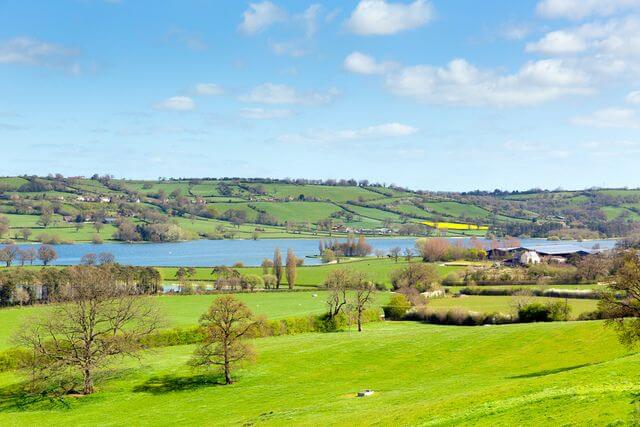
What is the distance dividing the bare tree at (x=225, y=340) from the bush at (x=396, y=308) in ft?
135

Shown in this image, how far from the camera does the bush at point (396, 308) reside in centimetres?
9419

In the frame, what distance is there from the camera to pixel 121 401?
162ft

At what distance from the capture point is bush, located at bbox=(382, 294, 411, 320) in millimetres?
94188

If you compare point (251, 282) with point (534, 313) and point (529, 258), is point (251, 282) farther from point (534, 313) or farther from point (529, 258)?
point (529, 258)

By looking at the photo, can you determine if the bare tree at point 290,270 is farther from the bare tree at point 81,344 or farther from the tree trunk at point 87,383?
the tree trunk at point 87,383

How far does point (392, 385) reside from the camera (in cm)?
4606

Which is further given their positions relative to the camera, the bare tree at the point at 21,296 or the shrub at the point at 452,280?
the shrub at the point at 452,280

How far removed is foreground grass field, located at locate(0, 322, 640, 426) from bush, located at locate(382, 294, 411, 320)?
82.7 ft

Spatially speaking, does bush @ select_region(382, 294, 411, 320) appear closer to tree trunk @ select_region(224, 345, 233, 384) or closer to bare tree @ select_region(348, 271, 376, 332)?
bare tree @ select_region(348, 271, 376, 332)

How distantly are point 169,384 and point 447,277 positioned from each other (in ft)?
271

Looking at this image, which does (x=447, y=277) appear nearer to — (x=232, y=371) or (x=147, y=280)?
(x=147, y=280)

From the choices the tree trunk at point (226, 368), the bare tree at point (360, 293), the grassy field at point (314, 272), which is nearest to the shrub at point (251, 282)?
the grassy field at point (314, 272)

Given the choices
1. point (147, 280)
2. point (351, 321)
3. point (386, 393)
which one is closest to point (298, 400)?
point (386, 393)

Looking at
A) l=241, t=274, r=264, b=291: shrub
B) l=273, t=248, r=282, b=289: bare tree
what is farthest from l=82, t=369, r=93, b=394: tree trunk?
l=273, t=248, r=282, b=289: bare tree
